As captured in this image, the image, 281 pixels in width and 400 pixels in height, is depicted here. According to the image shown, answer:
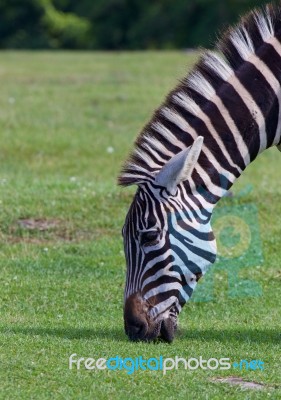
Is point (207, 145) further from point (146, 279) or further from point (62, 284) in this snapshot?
point (62, 284)

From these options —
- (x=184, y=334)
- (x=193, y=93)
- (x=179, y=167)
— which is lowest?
Result: (x=184, y=334)

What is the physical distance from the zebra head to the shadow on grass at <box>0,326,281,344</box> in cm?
51

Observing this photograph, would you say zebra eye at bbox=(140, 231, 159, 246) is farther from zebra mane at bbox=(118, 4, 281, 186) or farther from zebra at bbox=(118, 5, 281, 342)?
zebra mane at bbox=(118, 4, 281, 186)

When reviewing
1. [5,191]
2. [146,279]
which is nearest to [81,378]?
[146,279]

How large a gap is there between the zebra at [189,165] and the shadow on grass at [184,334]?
1.79 ft

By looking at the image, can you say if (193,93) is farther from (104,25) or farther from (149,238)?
(104,25)

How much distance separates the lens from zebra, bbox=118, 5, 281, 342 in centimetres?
698

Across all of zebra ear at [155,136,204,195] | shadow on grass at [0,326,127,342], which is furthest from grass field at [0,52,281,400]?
zebra ear at [155,136,204,195]

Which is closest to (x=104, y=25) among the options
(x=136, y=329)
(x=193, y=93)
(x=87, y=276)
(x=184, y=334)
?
(x=87, y=276)

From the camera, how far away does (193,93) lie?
7.34 metres

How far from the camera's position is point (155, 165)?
708cm

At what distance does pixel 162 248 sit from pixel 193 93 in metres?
1.17

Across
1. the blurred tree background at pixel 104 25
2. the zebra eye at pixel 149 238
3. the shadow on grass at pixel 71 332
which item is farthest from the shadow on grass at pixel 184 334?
the blurred tree background at pixel 104 25

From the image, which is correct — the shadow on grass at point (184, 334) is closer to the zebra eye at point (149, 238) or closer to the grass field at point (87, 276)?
the grass field at point (87, 276)
